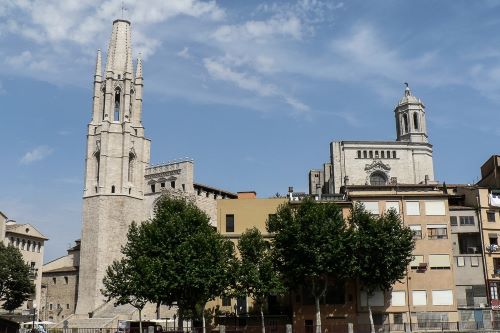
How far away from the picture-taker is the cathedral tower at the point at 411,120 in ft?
316

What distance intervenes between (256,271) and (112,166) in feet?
143

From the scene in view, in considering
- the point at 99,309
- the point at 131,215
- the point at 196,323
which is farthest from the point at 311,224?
the point at 131,215

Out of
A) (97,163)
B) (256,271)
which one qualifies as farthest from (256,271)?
(97,163)

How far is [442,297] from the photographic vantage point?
160 feet

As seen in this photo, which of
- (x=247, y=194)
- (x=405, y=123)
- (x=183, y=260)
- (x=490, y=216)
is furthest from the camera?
(x=405, y=123)

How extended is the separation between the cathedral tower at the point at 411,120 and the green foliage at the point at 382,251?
171 ft

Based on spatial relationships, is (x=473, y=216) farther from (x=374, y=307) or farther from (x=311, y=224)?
(x=311, y=224)

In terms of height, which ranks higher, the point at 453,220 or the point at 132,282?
the point at 453,220

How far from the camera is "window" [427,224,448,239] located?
5047cm

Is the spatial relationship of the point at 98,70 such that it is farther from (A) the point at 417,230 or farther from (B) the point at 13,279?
(A) the point at 417,230

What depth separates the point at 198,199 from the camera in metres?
86.6

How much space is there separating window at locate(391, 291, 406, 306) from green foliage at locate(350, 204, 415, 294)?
8.06ft

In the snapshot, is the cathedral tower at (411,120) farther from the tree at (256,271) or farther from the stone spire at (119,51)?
the tree at (256,271)

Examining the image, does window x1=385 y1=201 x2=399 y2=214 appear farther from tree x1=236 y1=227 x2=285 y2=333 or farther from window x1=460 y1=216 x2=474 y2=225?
tree x1=236 y1=227 x2=285 y2=333
